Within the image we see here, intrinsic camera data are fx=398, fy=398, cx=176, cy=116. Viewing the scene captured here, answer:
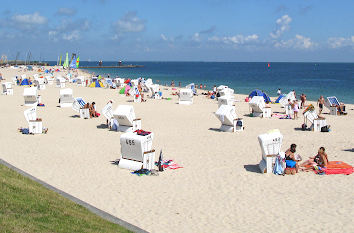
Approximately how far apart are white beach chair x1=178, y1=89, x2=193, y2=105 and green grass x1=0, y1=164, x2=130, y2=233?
1791 centimetres

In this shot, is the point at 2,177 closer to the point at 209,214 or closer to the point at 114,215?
the point at 114,215

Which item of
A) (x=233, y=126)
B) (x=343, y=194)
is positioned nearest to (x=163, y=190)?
(x=343, y=194)

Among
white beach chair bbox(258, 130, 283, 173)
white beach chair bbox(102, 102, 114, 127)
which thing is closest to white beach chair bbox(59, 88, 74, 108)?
white beach chair bbox(102, 102, 114, 127)

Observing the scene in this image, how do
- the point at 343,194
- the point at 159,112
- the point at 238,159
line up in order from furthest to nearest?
the point at 159,112
the point at 238,159
the point at 343,194

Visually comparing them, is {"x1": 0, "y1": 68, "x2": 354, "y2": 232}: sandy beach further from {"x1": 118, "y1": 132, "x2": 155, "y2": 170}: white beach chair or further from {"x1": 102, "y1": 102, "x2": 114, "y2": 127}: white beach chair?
{"x1": 102, "y1": 102, "x2": 114, "y2": 127}: white beach chair

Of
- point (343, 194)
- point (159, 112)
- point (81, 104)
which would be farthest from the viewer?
point (159, 112)

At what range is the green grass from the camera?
5.12 meters

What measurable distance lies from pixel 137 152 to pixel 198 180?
176 cm

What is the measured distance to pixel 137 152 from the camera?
10.1 metres

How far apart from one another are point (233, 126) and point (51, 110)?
427 inches

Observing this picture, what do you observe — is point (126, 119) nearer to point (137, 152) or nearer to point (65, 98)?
point (137, 152)

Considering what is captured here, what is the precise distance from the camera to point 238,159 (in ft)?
37.1

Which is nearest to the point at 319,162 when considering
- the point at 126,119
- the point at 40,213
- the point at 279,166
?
the point at 279,166

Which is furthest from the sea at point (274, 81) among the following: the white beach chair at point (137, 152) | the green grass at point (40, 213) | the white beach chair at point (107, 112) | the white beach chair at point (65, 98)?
the green grass at point (40, 213)
